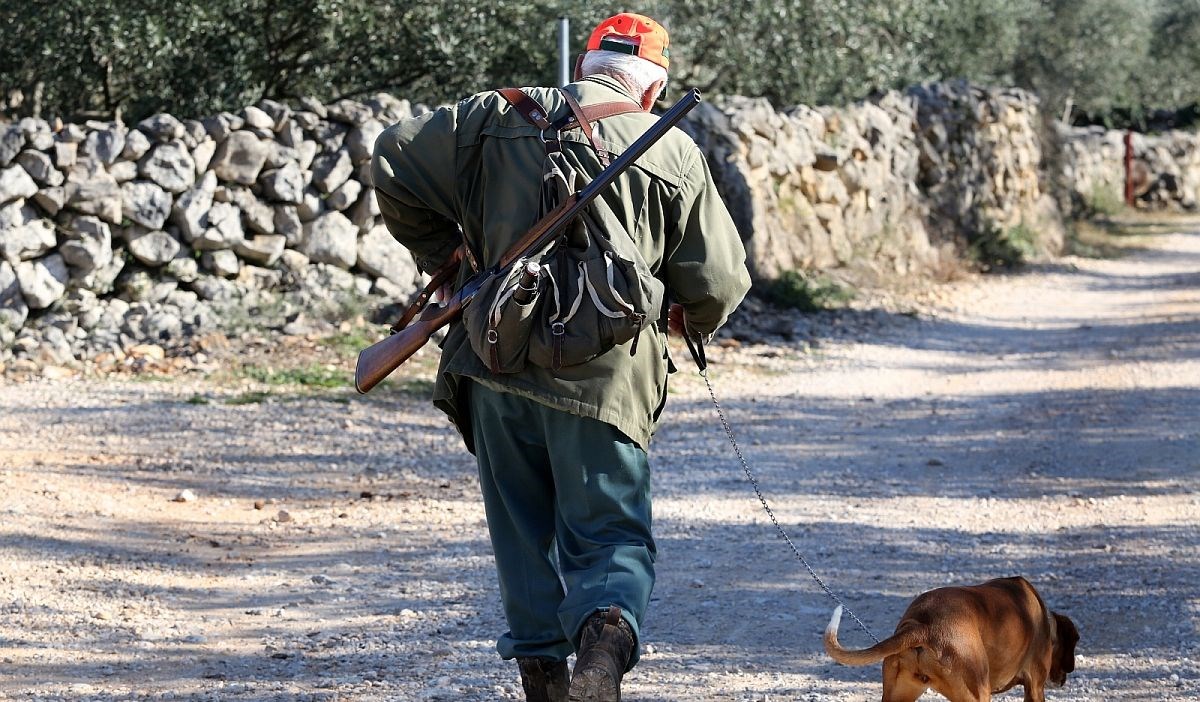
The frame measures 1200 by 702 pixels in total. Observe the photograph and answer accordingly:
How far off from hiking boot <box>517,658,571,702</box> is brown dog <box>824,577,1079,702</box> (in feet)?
2.16

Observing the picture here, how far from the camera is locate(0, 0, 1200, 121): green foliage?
10539 millimetres

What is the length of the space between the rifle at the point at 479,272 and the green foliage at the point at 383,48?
300 inches

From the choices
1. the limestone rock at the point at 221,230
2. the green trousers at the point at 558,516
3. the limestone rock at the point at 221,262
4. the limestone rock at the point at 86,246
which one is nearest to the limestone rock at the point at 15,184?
the limestone rock at the point at 86,246

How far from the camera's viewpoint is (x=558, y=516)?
331 cm

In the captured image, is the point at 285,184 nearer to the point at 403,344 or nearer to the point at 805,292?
the point at 805,292

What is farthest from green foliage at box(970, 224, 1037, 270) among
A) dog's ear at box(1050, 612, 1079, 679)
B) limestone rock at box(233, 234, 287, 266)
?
dog's ear at box(1050, 612, 1079, 679)

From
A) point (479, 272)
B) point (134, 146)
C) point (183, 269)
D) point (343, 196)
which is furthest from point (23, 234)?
point (479, 272)

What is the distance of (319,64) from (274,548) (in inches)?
301

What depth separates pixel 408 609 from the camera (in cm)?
476

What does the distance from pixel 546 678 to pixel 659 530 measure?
247cm

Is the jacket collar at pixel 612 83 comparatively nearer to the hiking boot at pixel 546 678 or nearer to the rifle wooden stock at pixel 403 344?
the rifle wooden stock at pixel 403 344

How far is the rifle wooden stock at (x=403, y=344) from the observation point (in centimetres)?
332

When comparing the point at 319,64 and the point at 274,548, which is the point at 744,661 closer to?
the point at 274,548

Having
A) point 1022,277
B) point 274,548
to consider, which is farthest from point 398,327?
point 1022,277
